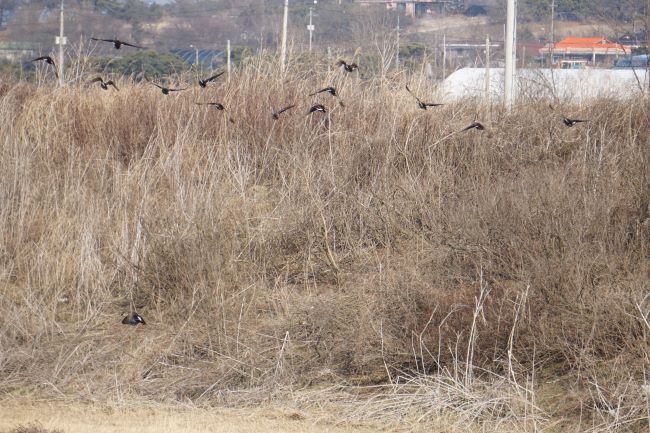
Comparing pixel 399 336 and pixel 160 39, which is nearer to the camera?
pixel 399 336

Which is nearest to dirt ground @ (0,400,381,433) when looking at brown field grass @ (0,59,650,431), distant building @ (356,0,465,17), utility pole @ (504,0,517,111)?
brown field grass @ (0,59,650,431)

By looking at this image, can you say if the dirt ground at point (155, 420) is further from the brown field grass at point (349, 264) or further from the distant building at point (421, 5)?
the distant building at point (421, 5)

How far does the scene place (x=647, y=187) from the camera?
7.62 metres

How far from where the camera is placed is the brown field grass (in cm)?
613

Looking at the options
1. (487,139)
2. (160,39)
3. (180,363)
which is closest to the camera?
(180,363)

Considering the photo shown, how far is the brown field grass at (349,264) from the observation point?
6.13 metres

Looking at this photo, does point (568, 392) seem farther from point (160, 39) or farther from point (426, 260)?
point (160, 39)

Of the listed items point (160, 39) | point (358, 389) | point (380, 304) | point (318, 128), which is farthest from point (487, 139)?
point (160, 39)

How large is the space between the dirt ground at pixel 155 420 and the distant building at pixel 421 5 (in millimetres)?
52877

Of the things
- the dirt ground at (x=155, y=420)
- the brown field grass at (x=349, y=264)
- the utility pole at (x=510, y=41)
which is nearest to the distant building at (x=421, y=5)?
the utility pole at (x=510, y=41)

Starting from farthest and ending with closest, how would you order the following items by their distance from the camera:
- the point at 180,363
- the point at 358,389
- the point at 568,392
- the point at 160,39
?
the point at 160,39 → the point at 180,363 → the point at 358,389 → the point at 568,392

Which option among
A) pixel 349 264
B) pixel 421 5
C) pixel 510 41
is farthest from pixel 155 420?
pixel 421 5

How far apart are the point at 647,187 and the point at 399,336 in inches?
92.9

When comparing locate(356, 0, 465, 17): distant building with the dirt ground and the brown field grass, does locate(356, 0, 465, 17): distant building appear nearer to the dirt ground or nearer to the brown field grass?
the brown field grass
